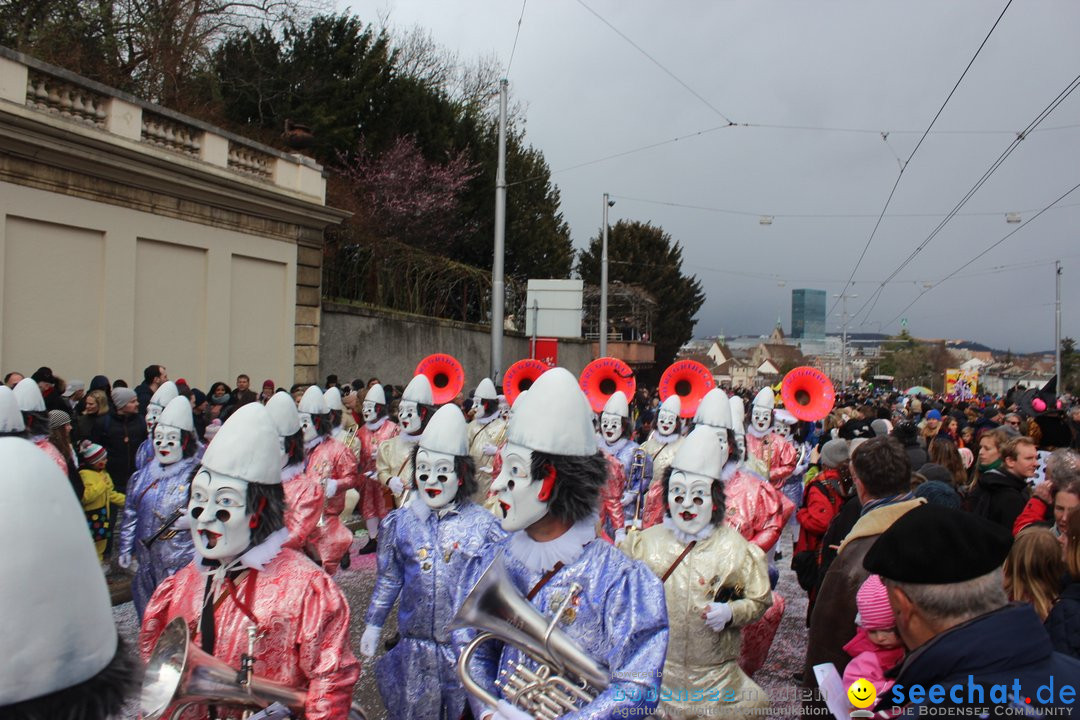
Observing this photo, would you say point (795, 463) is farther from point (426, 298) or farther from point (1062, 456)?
point (426, 298)

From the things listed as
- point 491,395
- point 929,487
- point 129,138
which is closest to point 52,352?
point 129,138

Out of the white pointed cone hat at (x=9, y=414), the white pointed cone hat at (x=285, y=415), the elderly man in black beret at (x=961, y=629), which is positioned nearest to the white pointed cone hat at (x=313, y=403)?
the white pointed cone hat at (x=285, y=415)

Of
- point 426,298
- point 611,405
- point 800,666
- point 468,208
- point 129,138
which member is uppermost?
point 468,208

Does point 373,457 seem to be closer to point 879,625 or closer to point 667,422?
point 667,422

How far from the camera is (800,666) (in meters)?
6.11

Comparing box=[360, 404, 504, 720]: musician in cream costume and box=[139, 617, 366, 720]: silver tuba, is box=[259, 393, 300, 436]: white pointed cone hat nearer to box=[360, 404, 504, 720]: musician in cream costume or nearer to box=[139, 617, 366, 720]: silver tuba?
box=[360, 404, 504, 720]: musician in cream costume

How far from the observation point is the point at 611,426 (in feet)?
28.2

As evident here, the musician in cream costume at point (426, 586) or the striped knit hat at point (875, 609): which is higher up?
the striped knit hat at point (875, 609)

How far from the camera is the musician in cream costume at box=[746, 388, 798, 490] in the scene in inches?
360

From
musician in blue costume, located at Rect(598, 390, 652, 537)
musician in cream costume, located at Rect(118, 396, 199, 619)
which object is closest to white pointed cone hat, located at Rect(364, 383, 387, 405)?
musician in blue costume, located at Rect(598, 390, 652, 537)

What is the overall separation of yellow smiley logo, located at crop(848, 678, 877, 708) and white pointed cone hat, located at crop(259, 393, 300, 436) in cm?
462

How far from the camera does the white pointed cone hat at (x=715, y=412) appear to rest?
6.97 m

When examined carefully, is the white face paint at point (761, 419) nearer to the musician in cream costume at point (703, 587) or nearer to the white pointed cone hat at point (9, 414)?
the musician in cream costume at point (703, 587)

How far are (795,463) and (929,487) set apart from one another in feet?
15.5
